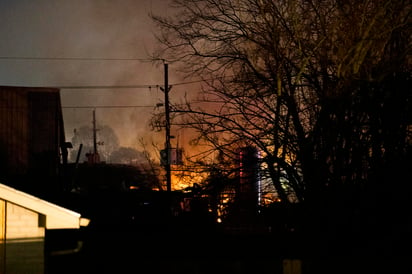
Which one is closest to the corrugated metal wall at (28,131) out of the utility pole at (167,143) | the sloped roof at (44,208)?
the utility pole at (167,143)

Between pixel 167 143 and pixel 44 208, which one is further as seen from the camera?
pixel 167 143

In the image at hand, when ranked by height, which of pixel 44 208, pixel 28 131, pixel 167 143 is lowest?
pixel 44 208

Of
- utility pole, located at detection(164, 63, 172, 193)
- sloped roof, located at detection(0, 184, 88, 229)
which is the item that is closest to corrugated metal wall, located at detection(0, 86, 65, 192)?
utility pole, located at detection(164, 63, 172, 193)

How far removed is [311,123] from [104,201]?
13.3 meters

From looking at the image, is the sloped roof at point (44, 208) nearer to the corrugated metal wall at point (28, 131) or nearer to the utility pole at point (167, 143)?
the utility pole at point (167, 143)

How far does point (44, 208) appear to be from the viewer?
11203mm

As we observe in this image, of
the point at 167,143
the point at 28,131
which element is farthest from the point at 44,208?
the point at 28,131

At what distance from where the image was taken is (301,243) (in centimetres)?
1199

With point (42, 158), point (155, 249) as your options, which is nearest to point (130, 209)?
point (42, 158)

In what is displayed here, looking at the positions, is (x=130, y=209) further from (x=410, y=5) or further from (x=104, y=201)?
(x=410, y=5)

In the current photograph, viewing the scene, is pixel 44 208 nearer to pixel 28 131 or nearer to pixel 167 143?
pixel 167 143

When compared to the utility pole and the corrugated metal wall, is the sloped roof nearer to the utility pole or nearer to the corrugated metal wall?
the utility pole

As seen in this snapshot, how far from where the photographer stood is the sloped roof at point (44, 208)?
431 inches

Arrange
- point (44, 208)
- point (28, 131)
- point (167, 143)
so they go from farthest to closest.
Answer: point (28, 131), point (167, 143), point (44, 208)
